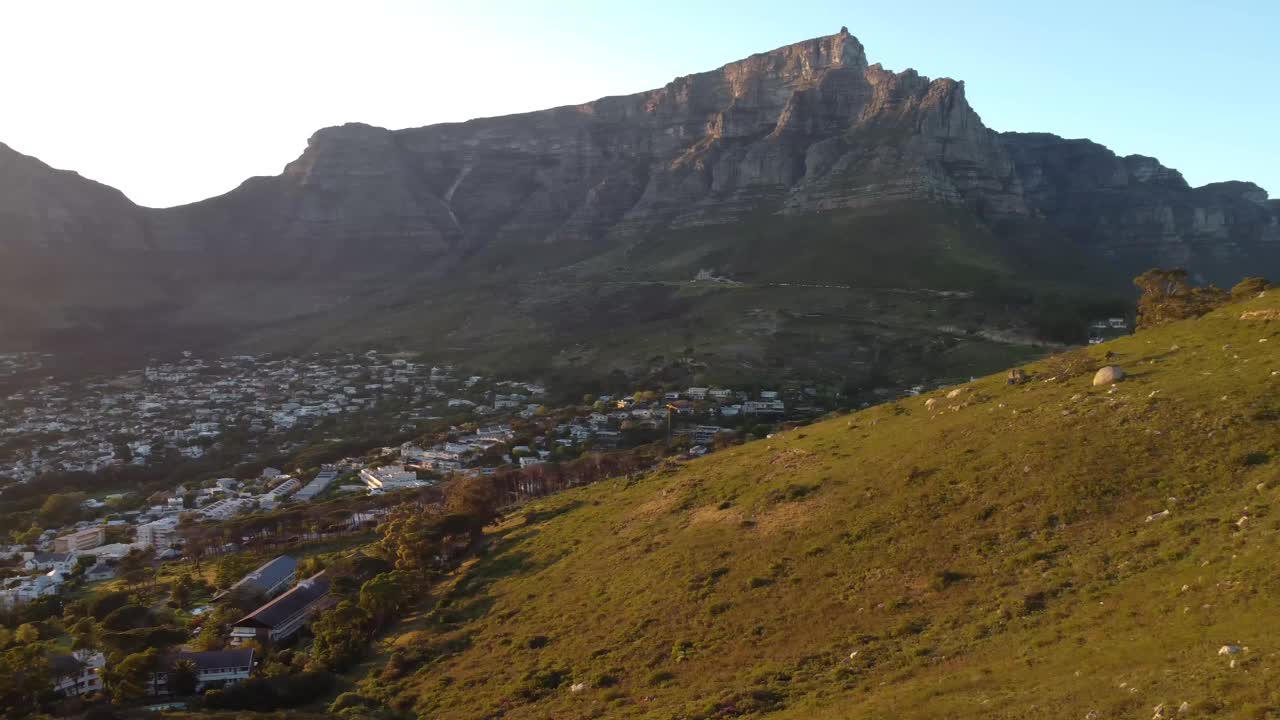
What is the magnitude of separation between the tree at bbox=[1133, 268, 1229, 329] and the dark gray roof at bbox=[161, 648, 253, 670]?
174 ft

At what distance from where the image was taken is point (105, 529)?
224 ft

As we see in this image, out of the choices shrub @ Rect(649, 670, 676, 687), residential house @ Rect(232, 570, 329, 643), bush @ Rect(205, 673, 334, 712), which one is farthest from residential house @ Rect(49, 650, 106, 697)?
shrub @ Rect(649, 670, 676, 687)

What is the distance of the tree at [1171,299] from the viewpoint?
4972cm

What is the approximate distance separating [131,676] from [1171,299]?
62.9 metres

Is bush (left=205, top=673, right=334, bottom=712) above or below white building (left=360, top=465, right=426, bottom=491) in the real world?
above

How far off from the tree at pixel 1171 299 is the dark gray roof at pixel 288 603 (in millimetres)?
52008

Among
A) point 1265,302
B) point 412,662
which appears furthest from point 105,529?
point 1265,302

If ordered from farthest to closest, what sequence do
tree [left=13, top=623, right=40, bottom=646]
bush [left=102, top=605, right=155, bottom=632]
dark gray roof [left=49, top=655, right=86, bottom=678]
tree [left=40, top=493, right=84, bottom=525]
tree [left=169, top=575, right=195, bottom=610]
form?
1. tree [left=40, top=493, right=84, bottom=525]
2. tree [left=169, top=575, right=195, bottom=610]
3. bush [left=102, top=605, right=155, bottom=632]
4. tree [left=13, top=623, right=40, bottom=646]
5. dark gray roof [left=49, top=655, right=86, bottom=678]

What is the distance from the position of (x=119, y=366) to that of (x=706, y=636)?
171m

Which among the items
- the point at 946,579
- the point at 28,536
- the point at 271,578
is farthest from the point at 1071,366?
the point at 28,536

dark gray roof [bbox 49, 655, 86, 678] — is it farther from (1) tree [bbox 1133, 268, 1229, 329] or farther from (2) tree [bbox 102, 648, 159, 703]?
(1) tree [bbox 1133, 268, 1229, 329]

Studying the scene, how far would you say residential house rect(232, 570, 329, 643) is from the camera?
38.8 m

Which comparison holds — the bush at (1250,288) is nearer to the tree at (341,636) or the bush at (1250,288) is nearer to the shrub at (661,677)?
the shrub at (661,677)

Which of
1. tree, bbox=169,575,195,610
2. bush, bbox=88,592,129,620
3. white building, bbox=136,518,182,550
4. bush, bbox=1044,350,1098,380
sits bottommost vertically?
white building, bbox=136,518,182,550
